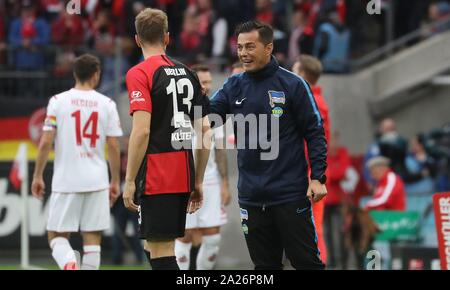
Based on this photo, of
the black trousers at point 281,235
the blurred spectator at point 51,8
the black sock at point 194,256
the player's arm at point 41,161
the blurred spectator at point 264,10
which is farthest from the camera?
the blurred spectator at point 51,8

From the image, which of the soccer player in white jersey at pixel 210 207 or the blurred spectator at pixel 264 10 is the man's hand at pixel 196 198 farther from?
the blurred spectator at pixel 264 10

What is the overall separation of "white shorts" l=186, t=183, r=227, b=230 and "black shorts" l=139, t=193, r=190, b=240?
335cm

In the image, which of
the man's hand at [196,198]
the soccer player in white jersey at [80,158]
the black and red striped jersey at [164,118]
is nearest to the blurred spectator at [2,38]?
the soccer player in white jersey at [80,158]

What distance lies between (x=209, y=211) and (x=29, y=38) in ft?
31.1

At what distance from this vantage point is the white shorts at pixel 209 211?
12555 mm

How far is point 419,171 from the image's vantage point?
1977cm

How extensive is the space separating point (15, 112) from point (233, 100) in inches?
444

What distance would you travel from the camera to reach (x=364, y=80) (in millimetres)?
22016

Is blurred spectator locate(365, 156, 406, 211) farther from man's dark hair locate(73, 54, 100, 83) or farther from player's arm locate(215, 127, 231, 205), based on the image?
man's dark hair locate(73, 54, 100, 83)

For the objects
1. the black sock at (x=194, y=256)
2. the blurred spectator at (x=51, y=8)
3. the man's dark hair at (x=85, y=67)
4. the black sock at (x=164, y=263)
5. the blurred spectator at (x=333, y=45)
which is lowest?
the black sock at (x=194, y=256)

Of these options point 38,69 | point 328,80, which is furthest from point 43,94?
point 328,80

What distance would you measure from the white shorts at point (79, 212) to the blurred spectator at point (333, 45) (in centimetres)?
944

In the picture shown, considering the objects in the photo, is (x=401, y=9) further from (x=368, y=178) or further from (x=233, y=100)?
(x=233, y=100)

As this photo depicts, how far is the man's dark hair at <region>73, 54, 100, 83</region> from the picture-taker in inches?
456
